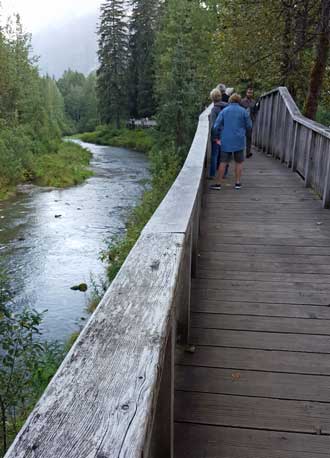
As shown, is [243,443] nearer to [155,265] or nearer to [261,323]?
[155,265]

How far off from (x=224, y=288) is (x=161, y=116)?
2634 cm

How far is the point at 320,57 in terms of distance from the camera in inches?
436

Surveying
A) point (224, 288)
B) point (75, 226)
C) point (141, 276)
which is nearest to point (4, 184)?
point (75, 226)

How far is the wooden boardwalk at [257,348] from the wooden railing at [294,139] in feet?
4.45

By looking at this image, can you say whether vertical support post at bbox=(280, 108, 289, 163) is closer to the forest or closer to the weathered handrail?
the forest

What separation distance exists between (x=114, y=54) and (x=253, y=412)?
191ft

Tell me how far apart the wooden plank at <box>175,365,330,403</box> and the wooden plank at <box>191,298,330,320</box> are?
0.72m

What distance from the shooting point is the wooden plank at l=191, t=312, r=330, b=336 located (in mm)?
Result: 3152

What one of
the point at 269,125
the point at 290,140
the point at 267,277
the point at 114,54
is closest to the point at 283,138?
the point at 290,140

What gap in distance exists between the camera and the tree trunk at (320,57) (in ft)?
34.8

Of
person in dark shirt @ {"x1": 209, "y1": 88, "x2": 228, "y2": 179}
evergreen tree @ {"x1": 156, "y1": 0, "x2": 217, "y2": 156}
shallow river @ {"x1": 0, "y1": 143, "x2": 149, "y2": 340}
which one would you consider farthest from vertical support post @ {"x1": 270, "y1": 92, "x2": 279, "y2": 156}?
evergreen tree @ {"x1": 156, "y1": 0, "x2": 217, "y2": 156}

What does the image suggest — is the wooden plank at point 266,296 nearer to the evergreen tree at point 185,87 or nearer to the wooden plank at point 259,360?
the wooden plank at point 259,360

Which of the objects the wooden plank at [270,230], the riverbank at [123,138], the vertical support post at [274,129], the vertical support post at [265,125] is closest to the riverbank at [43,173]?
the riverbank at [123,138]

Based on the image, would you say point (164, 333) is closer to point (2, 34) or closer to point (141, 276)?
point (141, 276)
